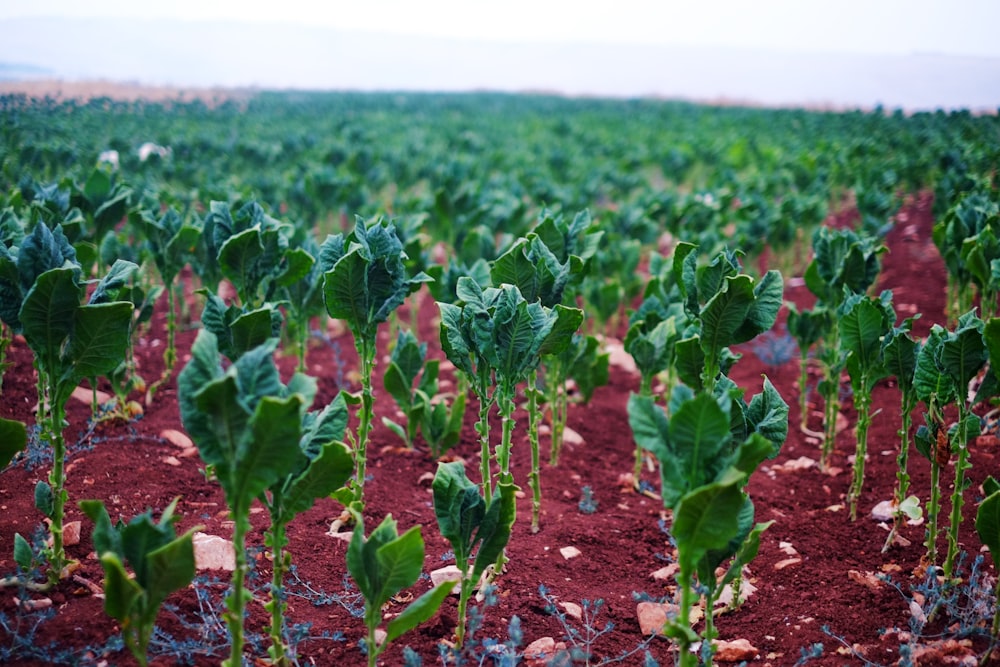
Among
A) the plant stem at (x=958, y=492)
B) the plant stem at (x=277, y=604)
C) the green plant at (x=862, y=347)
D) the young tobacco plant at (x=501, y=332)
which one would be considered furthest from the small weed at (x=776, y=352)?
the plant stem at (x=277, y=604)

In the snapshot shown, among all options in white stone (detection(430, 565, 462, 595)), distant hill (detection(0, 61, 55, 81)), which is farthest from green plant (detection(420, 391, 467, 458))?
distant hill (detection(0, 61, 55, 81))

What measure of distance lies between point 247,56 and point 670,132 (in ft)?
55.3

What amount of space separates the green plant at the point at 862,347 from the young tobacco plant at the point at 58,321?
2865mm

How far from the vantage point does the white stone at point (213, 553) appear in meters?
2.89

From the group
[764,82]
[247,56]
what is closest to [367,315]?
[247,56]

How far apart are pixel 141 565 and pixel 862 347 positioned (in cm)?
295

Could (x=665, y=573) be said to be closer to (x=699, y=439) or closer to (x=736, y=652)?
(x=736, y=652)

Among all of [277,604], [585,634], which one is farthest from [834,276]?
[277,604]

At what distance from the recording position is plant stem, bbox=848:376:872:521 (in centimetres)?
352

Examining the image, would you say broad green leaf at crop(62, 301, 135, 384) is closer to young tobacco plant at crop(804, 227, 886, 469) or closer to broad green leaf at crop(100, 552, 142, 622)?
broad green leaf at crop(100, 552, 142, 622)

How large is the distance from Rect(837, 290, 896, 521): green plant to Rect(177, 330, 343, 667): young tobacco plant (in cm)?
245

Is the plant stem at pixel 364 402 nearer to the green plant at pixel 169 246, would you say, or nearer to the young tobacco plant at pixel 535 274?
the young tobacco plant at pixel 535 274

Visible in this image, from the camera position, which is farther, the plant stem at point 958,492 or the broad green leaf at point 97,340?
the plant stem at point 958,492

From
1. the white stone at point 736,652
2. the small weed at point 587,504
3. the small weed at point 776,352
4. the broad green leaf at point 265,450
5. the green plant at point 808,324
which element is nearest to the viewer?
the broad green leaf at point 265,450
